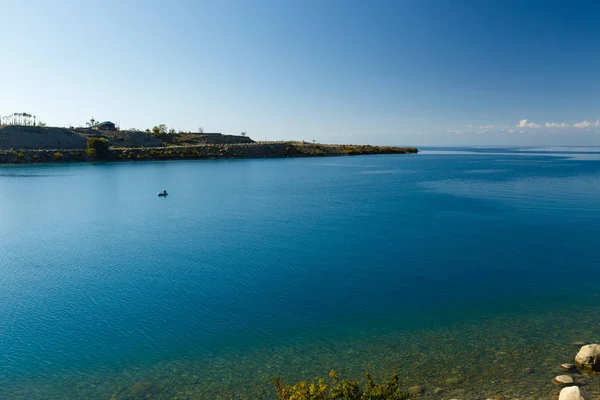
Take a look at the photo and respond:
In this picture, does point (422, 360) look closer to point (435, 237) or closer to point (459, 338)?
point (459, 338)

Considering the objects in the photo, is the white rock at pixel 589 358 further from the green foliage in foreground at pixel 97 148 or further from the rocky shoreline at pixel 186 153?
the green foliage in foreground at pixel 97 148

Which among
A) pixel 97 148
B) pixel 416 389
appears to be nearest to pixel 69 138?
pixel 97 148

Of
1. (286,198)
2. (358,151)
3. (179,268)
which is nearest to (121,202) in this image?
(286,198)

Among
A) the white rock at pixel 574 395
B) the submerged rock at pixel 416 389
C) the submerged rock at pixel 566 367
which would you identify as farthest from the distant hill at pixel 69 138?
the white rock at pixel 574 395

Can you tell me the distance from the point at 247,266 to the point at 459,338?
13.9 m

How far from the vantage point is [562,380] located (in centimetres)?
1306

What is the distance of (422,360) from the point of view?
14805mm

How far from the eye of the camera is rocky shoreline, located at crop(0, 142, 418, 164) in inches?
4651

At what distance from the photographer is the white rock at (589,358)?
13555 millimetres

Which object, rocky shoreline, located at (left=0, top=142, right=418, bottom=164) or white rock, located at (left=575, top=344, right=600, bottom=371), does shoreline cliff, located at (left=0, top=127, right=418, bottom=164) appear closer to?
rocky shoreline, located at (left=0, top=142, right=418, bottom=164)

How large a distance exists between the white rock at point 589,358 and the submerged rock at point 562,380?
102cm

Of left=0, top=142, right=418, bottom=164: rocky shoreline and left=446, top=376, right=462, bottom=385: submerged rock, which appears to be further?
left=0, top=142, right=418, bottom=164: rocky shoreline

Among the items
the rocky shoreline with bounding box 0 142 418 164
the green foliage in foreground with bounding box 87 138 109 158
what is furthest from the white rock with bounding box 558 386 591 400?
the green foliage in foreground with bounding box 87 138 109 158

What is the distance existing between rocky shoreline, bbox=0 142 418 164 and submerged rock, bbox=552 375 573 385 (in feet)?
434
